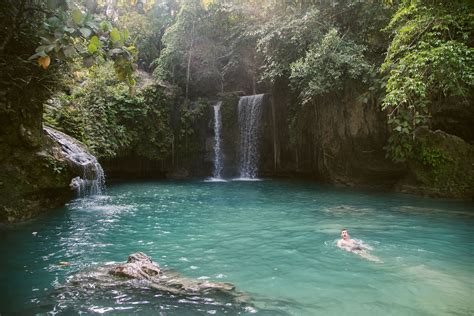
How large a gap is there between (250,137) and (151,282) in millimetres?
16146

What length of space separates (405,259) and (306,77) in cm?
1009

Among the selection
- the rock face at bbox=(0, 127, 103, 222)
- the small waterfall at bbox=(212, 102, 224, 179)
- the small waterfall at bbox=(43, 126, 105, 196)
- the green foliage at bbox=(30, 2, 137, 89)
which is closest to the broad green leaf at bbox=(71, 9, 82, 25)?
the green foliage at bbox=(30, 2, 137, 89)

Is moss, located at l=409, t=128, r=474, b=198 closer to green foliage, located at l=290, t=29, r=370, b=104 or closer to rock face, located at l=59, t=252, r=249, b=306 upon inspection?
green foliage, located at l=290, t=29, r=370, b=104

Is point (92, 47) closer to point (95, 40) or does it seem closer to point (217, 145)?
point (95, 40)

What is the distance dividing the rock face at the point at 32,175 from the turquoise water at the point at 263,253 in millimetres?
449

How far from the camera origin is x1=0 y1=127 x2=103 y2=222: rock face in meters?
8.14

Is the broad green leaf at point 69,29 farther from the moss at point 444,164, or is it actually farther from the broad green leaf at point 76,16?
the moss at point 444,164

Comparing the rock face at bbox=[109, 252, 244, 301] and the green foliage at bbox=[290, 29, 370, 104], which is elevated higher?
the green foliage at bbox=[290, 29, 370, 104]

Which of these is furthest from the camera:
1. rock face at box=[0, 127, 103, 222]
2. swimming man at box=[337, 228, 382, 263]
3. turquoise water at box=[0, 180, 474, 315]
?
rock face at box=[0, 127, 103, 222]

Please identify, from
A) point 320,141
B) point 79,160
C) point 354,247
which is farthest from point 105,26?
point 320,141

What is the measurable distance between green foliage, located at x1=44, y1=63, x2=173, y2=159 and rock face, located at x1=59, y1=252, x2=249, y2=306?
25.4 feet

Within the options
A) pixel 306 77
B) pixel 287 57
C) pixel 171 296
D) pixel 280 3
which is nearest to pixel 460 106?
pixel 306 77

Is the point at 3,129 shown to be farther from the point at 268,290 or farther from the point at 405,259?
the point at 405,259

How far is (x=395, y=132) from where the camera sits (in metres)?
13.4
